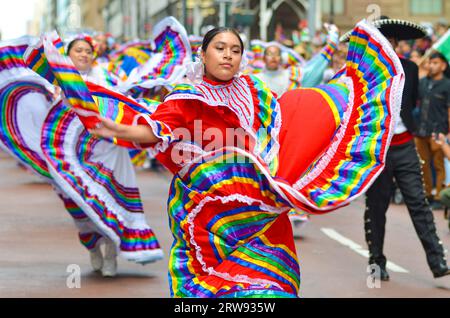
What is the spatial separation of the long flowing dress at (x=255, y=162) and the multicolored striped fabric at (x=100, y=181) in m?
3.15

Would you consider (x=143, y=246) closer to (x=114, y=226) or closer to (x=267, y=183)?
(x=114, y=226)

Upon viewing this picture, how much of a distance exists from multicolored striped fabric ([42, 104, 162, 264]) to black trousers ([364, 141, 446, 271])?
1717mm

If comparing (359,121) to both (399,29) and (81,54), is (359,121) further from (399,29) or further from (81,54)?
(81,54)

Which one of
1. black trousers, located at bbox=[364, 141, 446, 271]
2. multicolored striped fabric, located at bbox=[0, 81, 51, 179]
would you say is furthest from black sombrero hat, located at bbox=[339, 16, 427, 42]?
multicolored striped fabric, located at bbox=[0, 81, 51, 179]

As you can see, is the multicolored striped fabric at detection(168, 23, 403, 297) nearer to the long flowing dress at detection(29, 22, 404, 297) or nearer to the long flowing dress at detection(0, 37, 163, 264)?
the long flowing dress at detection(29, 22, 404, 297)

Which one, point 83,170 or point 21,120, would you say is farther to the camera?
point 21,120

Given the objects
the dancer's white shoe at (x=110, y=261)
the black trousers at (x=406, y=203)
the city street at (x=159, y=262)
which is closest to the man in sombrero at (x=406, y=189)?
the black trousers at (x=406, y=203)

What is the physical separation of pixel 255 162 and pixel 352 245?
6.07 meters

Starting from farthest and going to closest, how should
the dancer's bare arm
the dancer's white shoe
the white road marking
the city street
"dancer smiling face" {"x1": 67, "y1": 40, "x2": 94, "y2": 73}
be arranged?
"dancer smiling face" {"x1": 67, "y1": 40, "x2": 94, "y2": 73} → the white road marking → the dancer's white shoe → the city street → the dancer's bare arm

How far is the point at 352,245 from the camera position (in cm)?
1090

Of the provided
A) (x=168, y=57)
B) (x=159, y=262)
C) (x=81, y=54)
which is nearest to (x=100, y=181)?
(x=159, y=262)

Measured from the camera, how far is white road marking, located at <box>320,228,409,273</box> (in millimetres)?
9469
